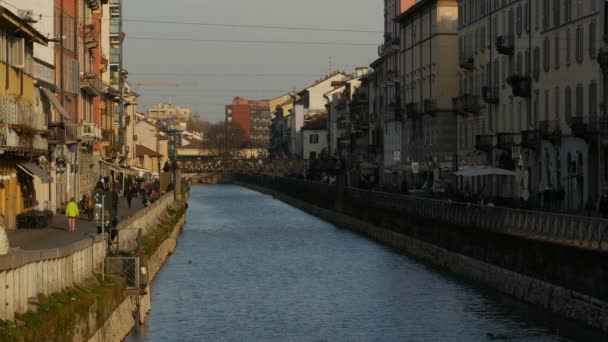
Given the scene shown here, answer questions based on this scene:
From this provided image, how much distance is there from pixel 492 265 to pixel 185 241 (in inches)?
1192

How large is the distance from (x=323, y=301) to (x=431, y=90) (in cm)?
5674

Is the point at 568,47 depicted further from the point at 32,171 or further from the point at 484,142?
the point at 32,171

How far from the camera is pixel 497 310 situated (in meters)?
37.0

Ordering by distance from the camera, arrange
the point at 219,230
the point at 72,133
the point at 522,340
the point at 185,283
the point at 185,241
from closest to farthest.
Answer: the point at 522,340 < the point at 185,283 < the point at 72,133 < the point at 185,241 < the point at 219,230

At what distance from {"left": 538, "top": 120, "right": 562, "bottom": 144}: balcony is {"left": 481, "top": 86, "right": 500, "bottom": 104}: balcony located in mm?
11418

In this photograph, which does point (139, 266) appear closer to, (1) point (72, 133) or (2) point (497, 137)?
(1) point (72, 133)

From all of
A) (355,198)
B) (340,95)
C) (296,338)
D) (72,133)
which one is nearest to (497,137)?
(355,198)

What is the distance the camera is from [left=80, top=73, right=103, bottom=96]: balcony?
72500 millimetres

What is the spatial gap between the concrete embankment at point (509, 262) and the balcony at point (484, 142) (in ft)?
35.3

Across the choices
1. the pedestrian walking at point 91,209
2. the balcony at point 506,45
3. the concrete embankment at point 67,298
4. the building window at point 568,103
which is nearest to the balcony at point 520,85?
the balcony at point 506,45

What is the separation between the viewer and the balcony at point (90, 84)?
72500mm

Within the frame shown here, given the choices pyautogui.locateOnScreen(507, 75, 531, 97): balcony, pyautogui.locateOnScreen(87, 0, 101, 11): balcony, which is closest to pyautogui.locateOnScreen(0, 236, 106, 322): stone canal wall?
pyautogui.locateOnScreen(507, 75, 531, 97): balcony

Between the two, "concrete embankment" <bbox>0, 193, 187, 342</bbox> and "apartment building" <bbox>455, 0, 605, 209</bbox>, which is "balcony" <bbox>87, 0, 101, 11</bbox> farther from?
"concrete embankment" <bbox>0, 193, 187, 342</bbox>

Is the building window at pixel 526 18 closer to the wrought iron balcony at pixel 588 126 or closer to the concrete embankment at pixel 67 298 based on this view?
the wrought iron balcony at pixel 588 126
